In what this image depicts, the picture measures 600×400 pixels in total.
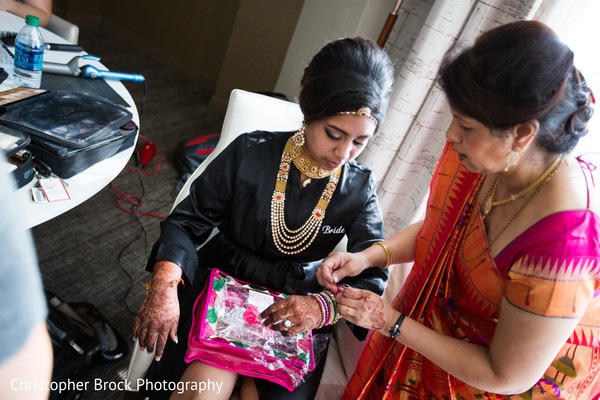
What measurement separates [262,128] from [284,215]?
389 millimetres

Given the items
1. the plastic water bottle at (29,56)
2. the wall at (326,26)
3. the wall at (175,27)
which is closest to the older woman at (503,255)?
the plastic water bottle at (29,56)

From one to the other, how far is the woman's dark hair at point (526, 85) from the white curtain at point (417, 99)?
0.85 m

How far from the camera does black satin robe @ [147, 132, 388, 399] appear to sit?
1313 mm

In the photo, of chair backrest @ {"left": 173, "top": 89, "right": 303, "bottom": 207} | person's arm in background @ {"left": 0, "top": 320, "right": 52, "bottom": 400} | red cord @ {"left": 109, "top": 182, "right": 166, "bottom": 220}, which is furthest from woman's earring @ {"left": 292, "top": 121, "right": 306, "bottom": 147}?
red cord @ {"left": 109, "top": 182, "right": 166, "bottom": 220}

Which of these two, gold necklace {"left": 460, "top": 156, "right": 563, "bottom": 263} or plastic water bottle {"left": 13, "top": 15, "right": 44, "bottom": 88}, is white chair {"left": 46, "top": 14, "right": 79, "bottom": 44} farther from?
gold necklace {"left": 460, "top": 156, "right": 563, "bottom": 263}

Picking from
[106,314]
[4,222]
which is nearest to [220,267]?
[106,314]

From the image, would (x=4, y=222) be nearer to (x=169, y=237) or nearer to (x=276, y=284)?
(x=169, y=237)

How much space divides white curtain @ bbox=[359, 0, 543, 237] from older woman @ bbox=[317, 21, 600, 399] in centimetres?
63

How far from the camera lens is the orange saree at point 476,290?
89 cm

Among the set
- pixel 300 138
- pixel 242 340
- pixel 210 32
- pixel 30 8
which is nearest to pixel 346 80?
pixel 300 138

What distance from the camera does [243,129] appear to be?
5.08ft

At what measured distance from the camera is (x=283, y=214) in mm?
1354

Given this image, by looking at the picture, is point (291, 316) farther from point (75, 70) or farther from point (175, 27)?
point (175, 27)

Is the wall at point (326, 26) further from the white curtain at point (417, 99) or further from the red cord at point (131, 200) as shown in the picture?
the red cord at point (131, 200)
